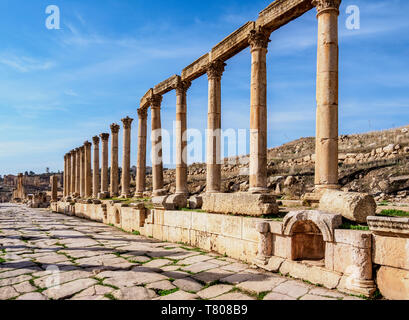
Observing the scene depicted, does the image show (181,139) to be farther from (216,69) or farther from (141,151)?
(141,151)

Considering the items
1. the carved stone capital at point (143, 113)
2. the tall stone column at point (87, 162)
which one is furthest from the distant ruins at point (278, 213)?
the tall stone column at point (87, 162)

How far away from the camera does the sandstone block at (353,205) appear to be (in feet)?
18.1

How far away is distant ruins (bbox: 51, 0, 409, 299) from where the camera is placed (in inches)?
177

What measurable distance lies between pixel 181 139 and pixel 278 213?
825 cm

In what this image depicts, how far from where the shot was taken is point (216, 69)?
489 inches

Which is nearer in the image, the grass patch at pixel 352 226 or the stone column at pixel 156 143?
the grass patch at pixel 352 226

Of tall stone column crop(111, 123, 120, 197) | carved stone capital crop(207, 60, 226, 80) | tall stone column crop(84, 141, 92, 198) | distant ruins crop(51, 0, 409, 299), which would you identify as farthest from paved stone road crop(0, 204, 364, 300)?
tall stone column crop(84, 141, 92, 198)

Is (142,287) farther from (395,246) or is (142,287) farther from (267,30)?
(267,30)

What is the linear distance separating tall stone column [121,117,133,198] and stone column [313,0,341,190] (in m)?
15.3

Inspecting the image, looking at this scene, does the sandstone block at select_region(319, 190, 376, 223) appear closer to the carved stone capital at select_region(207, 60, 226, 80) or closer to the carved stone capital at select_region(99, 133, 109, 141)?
the carved stone capital at select_region(207, 60, 226, 80)

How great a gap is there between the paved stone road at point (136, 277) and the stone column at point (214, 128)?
14.2 feet

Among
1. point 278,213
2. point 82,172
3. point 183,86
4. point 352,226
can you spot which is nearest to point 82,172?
point 82,172

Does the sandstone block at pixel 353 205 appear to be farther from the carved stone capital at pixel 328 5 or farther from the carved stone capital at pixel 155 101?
the carved stone capital at pixel 155 101
